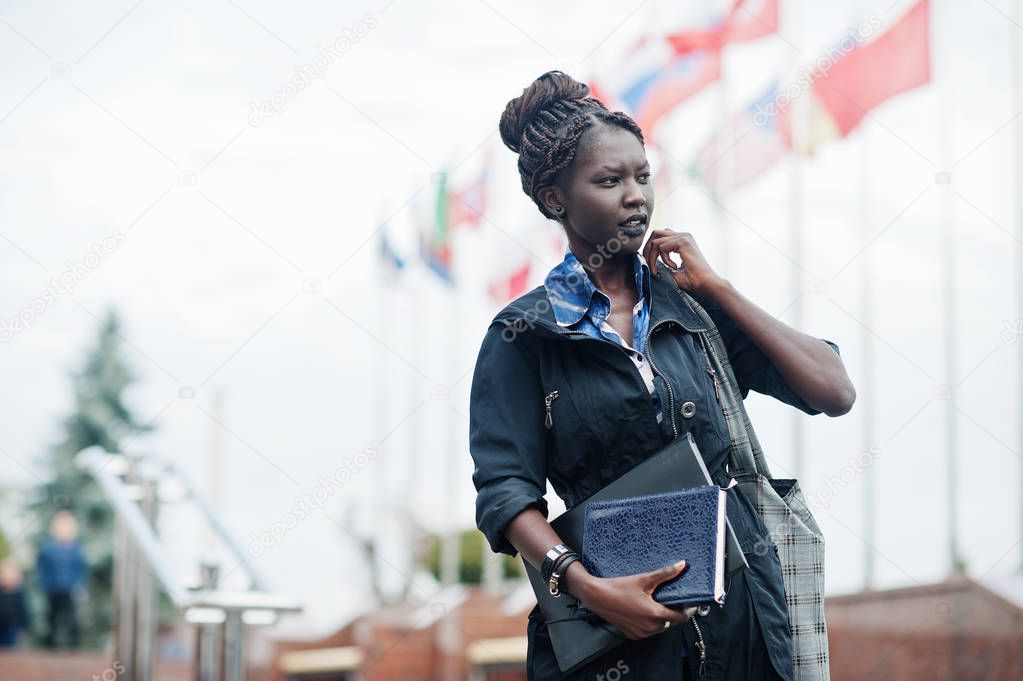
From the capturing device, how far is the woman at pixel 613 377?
2.16 m

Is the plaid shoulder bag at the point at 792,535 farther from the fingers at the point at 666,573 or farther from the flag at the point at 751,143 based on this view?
the flag at the point at 751,143

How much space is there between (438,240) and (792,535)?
1587 cm

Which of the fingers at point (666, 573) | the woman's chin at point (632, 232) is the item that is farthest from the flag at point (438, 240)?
the fingers at point (666, 573)

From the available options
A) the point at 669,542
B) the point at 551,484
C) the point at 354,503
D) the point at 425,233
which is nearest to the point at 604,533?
the point at 669,542

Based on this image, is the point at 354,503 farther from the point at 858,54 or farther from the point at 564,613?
the point at 564,613

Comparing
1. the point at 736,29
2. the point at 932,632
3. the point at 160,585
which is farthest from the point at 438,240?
the point at 160,585

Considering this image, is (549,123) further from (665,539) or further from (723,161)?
(723,161)

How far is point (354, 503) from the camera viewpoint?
2670 cm

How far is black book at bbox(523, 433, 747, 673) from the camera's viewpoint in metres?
2.07

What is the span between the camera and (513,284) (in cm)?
1579

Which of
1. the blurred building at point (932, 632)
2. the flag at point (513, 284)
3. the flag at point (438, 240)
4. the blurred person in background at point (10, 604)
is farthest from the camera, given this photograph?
the flag at point (438, 240)

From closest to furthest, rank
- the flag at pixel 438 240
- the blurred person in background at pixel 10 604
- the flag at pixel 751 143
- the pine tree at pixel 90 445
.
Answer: the flag at pixel 751 143, the blurred person in background at pixel 10 604, the flag at pixel 438 240, the pine tree at pixel 90 445

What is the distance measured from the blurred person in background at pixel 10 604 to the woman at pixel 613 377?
12.3 m

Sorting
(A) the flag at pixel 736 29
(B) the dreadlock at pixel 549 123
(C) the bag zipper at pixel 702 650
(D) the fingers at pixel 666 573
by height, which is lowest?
(C) the bag zipper at pixel 702 650
